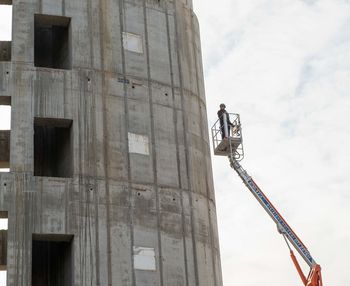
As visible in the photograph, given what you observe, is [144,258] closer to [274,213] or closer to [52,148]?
[52,148]

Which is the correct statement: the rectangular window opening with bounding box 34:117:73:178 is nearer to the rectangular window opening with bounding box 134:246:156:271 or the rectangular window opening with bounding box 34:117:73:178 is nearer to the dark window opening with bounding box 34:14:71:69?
the dark window opening with bounding box 34:14:71:69

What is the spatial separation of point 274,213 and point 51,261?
40.2 ft

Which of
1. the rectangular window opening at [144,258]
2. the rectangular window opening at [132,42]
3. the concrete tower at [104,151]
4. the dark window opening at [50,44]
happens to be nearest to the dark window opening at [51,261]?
the concrete tower at [104,151]

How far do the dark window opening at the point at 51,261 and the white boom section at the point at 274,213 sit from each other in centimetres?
1090

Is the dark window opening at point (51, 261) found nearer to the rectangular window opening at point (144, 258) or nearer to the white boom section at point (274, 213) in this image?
the rectangular window opening at point (144, 258)

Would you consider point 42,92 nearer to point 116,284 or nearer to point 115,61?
point 115,61

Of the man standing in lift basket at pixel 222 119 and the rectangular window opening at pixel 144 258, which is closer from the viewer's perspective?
the rectangular window opening at pixel 144 258

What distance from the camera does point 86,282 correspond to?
30.2m

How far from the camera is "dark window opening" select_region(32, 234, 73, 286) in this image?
31833 mm

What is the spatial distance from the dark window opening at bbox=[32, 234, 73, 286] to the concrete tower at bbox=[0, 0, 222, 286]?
1.9 inches

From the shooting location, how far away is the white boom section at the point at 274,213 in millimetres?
39906

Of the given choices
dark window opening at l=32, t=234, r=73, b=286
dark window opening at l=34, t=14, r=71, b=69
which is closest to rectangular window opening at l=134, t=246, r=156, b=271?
dark window opening at l=32, t=234, r=73, b=286

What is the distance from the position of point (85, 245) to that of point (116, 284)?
6.13 ft

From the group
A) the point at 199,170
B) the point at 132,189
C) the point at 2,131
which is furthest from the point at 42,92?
the point at 199,170
